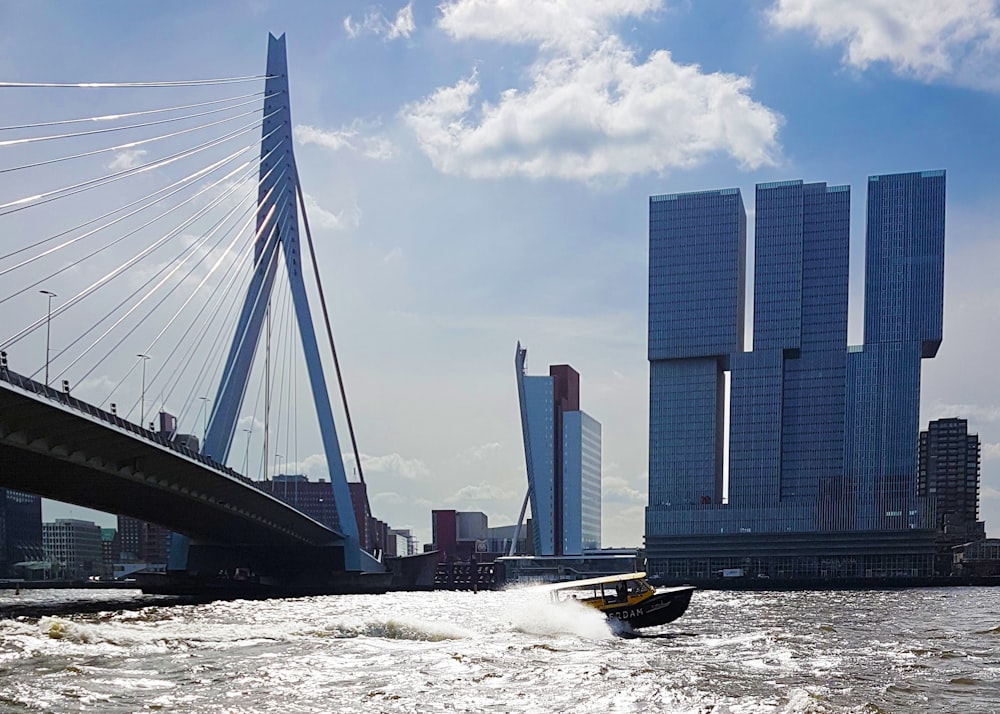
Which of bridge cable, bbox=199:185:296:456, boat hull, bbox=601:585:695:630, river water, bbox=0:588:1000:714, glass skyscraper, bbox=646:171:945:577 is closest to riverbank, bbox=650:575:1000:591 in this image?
glass skyscraper, bbox=646:171:945:577

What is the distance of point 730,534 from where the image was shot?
193m

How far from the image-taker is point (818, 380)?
19788cm

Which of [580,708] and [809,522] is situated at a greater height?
[580,708]

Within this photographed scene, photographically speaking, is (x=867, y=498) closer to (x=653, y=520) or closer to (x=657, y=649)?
(x=653, y=520)

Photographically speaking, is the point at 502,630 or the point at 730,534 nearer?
the point at 502,630

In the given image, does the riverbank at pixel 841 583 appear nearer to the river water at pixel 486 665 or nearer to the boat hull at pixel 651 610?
the river water at pixel 486 665

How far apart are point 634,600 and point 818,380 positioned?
510ft

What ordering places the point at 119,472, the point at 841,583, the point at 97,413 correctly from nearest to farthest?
1. the point at 97,413
2. the point at 119,472
3. the point at 841,583

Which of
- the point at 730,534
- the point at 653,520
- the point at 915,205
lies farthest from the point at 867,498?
the point at 915,205

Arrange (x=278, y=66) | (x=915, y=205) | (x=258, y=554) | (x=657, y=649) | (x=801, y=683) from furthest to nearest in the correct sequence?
(x=915, y=205) → (x=258, y=554) → (x=278, y=66) → (x=657, y=649) → (x=801, y=683)

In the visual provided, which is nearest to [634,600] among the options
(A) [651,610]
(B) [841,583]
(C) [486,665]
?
(A) [651,610]

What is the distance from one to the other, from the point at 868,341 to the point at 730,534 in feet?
131

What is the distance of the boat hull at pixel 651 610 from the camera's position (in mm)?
50156

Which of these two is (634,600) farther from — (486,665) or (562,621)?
(486,665)
